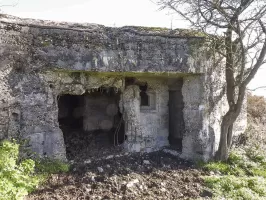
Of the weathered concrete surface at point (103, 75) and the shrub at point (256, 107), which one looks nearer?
the weathered concrete surface at point (103, 75)

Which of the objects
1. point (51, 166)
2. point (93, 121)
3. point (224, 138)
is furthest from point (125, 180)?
point (93, 121)

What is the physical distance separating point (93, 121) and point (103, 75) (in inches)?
110

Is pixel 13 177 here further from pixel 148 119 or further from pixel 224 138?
pixel 224 138

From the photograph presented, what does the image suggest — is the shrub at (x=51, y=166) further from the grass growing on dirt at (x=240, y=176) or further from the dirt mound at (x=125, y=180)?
the grass growing on dirt at (x=240, y=176)

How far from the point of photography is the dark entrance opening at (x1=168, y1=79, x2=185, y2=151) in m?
8.38

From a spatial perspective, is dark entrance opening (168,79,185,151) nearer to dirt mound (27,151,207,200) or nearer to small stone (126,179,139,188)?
dirt mound (27,151,207,200)

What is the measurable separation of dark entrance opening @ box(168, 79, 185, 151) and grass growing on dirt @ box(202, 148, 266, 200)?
1.41 m

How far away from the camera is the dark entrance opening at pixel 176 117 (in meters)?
8.38

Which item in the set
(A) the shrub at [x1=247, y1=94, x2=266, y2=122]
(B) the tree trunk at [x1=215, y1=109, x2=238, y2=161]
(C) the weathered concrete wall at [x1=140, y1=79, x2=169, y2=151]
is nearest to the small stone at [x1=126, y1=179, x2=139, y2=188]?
(C) the weathered concrete wall at [x1=140, y1=79, x2=169, y2=151]

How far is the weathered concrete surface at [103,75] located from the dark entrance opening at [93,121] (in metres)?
1.05

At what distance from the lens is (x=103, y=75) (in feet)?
22.8

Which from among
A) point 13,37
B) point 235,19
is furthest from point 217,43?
point 13,37

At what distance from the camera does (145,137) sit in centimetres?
792

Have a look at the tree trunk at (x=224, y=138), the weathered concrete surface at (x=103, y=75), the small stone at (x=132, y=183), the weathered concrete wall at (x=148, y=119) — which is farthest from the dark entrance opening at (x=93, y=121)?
the tree trunk at (x=224, y=138)
